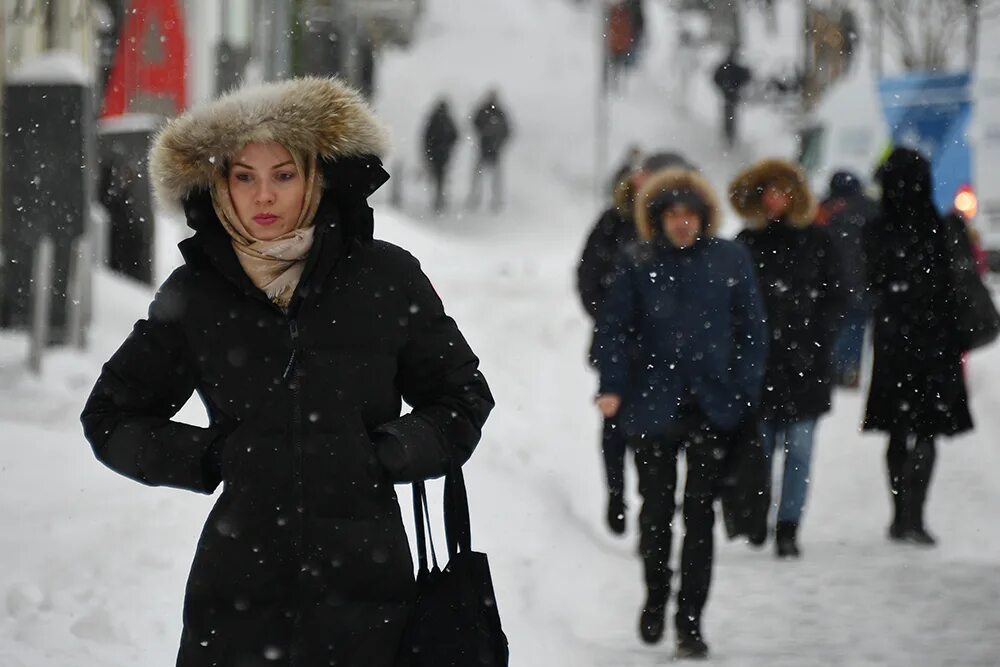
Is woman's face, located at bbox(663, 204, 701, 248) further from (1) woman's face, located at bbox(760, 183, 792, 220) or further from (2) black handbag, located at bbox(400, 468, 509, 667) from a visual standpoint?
(2) black handbag, located at bbox(400, 468, 509, 667)

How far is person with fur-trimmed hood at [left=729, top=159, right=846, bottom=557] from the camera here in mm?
8117

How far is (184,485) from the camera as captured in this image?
10.8ft

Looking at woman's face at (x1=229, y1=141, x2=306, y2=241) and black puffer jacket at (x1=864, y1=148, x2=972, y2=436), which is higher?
woman's face at (x1=229, y1=141, x2=306, y2=241)

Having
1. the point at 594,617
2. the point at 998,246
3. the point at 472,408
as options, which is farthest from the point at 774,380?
the point at 998,246

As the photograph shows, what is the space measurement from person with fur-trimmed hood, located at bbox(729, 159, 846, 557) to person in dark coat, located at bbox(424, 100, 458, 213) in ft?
79.1

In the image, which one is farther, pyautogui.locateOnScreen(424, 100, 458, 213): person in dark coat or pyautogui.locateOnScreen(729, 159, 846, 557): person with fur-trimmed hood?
pyautogui.locateOnScreen(424, 100, 458, 213): person in dark coat

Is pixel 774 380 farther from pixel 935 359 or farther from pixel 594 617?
pixel 594 617

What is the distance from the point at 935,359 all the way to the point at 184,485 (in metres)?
5.88

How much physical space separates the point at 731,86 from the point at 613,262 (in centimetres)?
2651

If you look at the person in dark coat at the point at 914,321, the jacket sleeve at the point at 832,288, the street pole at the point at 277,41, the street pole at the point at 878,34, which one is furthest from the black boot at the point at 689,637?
the street pole at the point at 878,34

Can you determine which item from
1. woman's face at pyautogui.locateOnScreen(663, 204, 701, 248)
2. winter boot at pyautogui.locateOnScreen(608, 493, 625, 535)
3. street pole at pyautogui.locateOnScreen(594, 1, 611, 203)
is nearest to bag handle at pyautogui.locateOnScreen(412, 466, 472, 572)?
woman's face at pyautogui.locateOnScreen(663, 204, 701, 248)

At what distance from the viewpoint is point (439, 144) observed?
32312 millimetres

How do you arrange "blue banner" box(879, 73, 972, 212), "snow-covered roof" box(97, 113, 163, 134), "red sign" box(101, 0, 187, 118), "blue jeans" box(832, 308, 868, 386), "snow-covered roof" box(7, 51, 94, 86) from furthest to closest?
"blue banner" box(879, 73, 972, 212) → "red sign" box(101, 0, 187, 118) → "snow-covered roof" box(97, 113, 163, 134) → "blue jeans" box(832, 308, 868, 386) → "snow-covered roof" box(7, 51, 94, 86)

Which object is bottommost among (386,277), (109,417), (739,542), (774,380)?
(739,542)
